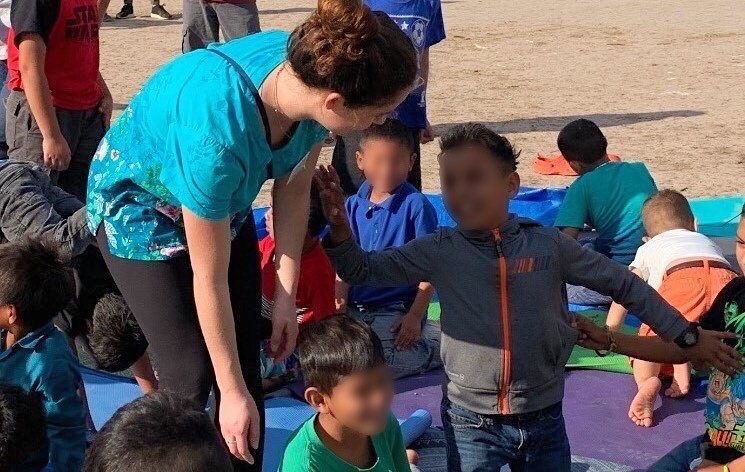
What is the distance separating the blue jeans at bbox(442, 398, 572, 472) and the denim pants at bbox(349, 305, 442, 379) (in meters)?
1.40

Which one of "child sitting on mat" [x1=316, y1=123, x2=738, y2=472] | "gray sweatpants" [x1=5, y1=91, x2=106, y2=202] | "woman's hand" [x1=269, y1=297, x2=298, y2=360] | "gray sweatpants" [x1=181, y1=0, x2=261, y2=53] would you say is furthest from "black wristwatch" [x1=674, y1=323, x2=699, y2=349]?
"gray sweatpants" [x1=181, y1=0, x2=261, y2=53]

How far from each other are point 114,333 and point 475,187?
135 centimetres

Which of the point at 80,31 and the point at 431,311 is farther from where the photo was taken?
the point at 431,311

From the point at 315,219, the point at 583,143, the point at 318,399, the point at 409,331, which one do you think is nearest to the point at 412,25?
the point at 583,143

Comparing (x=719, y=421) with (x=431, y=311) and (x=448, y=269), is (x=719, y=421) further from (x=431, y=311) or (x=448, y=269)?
(x=431, y=311)

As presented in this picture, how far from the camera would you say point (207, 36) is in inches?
314

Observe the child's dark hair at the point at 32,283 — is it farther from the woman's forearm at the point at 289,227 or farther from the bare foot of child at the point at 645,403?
the bare foot of child at the point at 645,403

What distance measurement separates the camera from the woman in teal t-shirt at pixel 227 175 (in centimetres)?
221

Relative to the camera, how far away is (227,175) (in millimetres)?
2242

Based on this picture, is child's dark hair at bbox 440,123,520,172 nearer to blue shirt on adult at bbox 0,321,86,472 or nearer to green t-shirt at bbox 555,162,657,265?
blue shirt on adult at bbox 0,321,86,472

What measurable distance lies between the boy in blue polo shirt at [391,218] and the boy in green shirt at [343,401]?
1.61 meters

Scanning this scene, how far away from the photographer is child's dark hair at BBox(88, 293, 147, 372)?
11.7ft

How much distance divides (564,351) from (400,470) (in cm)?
53

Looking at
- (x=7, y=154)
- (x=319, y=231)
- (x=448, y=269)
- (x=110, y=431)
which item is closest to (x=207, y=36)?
(x=7, y=154)
